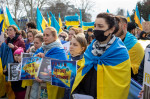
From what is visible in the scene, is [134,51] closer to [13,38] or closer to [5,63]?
[13,38]

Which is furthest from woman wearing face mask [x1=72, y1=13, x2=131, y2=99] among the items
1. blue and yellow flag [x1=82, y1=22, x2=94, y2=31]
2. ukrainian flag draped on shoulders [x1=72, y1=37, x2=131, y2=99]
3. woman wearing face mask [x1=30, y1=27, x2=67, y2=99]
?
blue and yellow flag [x1=82, y1=22, x2=94, y2=31]

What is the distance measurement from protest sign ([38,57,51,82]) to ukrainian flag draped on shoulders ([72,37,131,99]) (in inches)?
47.3

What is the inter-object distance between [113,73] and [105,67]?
113mm

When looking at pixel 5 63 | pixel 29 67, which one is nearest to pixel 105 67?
pixel 29 67

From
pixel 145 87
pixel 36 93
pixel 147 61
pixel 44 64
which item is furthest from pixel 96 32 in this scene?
pixel 36 93

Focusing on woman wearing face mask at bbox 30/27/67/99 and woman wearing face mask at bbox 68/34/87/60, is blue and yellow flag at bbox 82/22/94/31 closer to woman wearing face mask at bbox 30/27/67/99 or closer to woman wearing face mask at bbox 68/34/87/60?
woman wearing face mask at bbox 30/27/67/99

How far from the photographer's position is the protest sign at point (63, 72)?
2.87 m

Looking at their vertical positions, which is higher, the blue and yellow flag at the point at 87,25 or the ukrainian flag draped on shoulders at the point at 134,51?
the blue and yellow flag at the point at 87,25

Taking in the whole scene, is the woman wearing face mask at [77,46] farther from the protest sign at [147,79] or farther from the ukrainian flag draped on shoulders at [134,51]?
the protest sign at [147,79]

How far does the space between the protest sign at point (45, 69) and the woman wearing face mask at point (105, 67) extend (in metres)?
0.95

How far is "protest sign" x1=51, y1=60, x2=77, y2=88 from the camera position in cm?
287

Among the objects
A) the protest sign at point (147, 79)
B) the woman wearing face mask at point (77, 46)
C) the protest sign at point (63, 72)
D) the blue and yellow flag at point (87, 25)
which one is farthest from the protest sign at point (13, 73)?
the blue and yellow flag at point (87, 25)

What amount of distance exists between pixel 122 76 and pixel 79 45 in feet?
3.92

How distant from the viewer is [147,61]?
199 centimetres
